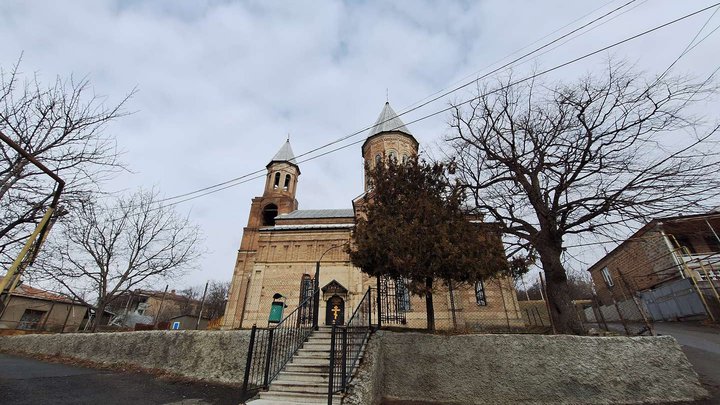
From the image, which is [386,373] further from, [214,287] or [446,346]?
[214,287]

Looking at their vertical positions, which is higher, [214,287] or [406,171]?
[214,287]

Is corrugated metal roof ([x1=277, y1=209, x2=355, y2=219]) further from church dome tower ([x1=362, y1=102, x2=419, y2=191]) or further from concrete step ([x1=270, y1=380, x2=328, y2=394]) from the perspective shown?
concrete step ([x1=270, y1=380, x2=328, y2=394])

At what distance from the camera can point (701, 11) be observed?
5.67 m

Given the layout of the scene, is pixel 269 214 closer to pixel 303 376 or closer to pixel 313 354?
pixel 313 354

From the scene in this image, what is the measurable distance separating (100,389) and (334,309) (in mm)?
14331

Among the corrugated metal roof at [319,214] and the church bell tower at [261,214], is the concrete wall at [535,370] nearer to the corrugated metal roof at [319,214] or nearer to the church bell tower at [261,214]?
the church bell tower at [261,214]

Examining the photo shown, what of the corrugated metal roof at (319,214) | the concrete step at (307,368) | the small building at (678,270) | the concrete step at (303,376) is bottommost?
the concrete step at (303,376)

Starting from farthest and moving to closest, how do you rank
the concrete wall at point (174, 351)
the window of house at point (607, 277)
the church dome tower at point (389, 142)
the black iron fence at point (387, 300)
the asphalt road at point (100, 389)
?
the church dome tower at point (389, 142) → the window of house at point (607, 277) → the black iron fence at point (387, 300) → the concrete wall at point (174, 351) → the asphalt road at point (100, 389)

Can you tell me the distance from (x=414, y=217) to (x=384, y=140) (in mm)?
19090

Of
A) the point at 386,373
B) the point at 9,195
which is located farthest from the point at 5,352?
the point at 386,373

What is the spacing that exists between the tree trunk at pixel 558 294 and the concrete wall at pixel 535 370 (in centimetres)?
200

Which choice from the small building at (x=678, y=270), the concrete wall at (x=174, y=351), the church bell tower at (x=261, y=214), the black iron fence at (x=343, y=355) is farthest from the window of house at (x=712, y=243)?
the church bell tower at (x=261, y=214)

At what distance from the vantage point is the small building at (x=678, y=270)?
41.1ft

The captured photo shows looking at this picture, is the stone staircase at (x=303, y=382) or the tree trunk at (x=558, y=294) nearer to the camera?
the stone staircase at (x=303, y=382)
